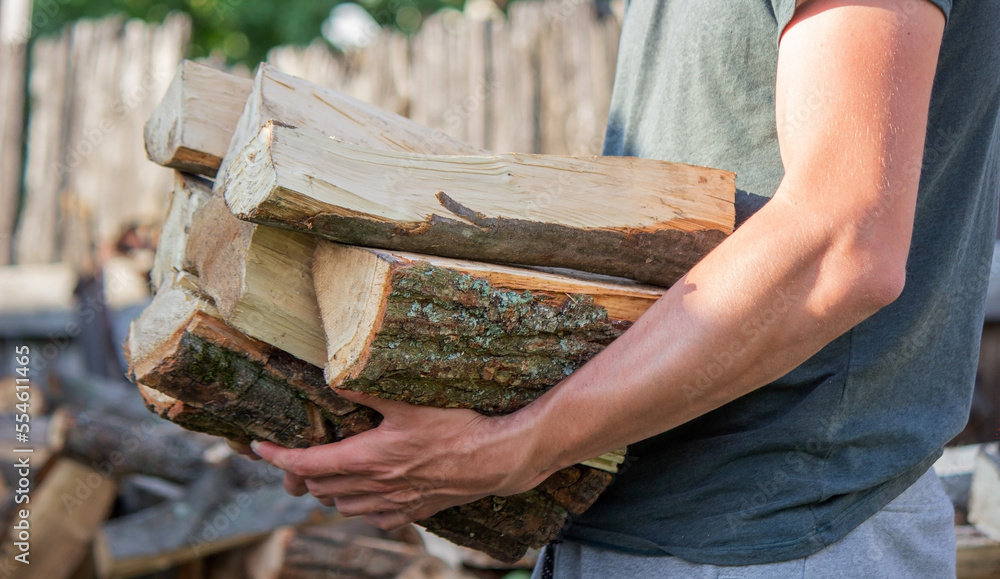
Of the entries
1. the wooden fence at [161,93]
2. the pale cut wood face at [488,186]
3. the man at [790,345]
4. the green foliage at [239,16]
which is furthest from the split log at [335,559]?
the green foliage at [239,16]

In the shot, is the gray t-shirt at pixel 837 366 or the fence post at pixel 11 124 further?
the fence post at pixel 11 124

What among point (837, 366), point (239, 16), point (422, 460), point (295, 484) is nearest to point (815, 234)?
point (837, 366)

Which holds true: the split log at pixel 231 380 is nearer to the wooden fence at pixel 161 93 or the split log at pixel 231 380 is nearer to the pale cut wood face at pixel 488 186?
the pale cut wood face at pixel 488 186

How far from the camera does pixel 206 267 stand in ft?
4.67

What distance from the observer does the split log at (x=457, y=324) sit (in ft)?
3.71

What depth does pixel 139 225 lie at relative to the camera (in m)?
6.64

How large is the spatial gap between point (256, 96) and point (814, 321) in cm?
106

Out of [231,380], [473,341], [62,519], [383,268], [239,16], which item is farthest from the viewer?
[239,16]

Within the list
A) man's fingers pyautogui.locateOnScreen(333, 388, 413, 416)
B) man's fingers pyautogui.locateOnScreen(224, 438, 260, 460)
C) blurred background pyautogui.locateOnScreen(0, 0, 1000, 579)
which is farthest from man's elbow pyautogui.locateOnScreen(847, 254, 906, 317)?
blurred background pyautogui.locateOnScreen(0, 0, 1000, 579)

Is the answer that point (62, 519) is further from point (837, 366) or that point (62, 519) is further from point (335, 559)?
point (837, 366)

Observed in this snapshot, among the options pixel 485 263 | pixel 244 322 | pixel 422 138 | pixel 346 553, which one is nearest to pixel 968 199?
pixel 485 263

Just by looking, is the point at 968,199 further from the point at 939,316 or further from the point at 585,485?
the point at 585,485

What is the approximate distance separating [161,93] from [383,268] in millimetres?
7209

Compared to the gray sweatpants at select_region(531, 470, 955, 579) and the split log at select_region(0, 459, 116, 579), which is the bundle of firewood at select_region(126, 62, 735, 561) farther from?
the split log at select_region(0, 459, 116, 579)
